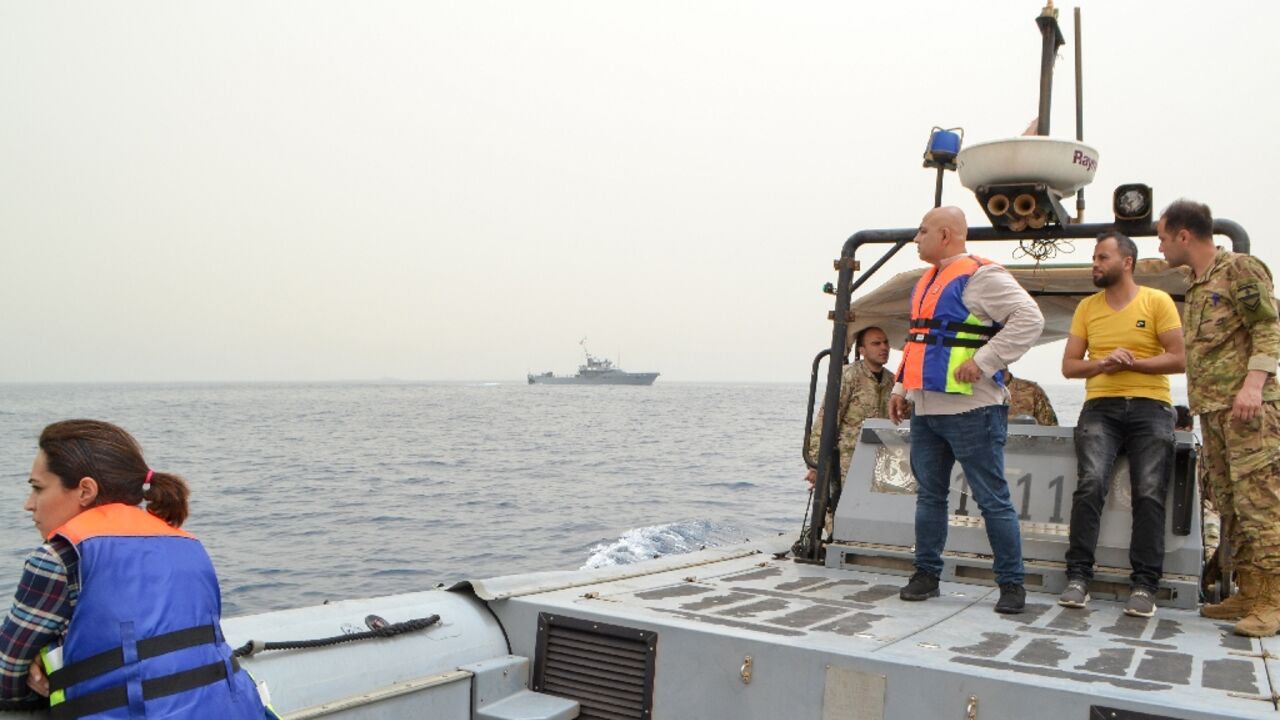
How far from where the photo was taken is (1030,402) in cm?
641

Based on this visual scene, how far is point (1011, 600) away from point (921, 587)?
37cm

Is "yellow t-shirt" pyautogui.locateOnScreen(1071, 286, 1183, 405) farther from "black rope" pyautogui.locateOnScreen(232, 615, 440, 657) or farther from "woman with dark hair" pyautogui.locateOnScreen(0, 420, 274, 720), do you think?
"woman with dark hair" pyautogui.locateOnScreen(0, 420, 274, 720)

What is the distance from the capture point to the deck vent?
10.9ft

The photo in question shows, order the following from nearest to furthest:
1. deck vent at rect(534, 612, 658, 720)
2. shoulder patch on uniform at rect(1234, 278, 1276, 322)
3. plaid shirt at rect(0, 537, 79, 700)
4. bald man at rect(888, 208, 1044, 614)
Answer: plaid shirt at rect(0, 537, 79, 700), deck vent at rect(534, 612, 658, 720), shoulder patch on uniform at rect(1234, 278, 1276, 322), bald man at rect(888, 208, 1044, 614)

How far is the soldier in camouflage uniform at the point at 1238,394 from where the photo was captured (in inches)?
150

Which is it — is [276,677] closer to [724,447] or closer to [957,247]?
[957,247]

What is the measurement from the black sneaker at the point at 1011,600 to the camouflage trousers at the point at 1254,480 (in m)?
0.87

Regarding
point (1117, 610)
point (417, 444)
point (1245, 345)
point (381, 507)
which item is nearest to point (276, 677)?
point (1117, 610)

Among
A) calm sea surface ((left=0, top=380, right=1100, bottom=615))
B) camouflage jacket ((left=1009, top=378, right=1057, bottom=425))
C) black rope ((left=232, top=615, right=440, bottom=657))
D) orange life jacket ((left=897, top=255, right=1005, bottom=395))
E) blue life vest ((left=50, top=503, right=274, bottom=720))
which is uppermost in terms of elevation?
orange life jacket ((left=897, top=255, right=1005, bottom=395))

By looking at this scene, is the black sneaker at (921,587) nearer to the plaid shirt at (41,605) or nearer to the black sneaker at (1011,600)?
the black sneaker at (1011,600)

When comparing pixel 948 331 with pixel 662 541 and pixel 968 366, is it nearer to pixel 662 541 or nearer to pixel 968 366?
pixel 968 366

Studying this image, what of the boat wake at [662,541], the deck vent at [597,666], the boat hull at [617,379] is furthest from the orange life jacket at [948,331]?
the boat hull at [617,379]

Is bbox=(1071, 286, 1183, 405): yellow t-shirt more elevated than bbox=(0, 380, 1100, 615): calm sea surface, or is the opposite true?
bbox=(1071, 286, 1183, 405): yellow t-shirt

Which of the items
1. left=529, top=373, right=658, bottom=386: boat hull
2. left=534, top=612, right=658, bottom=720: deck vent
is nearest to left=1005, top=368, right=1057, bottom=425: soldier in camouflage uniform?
left=534, top=612, right=658, bottom=720: deck vent
